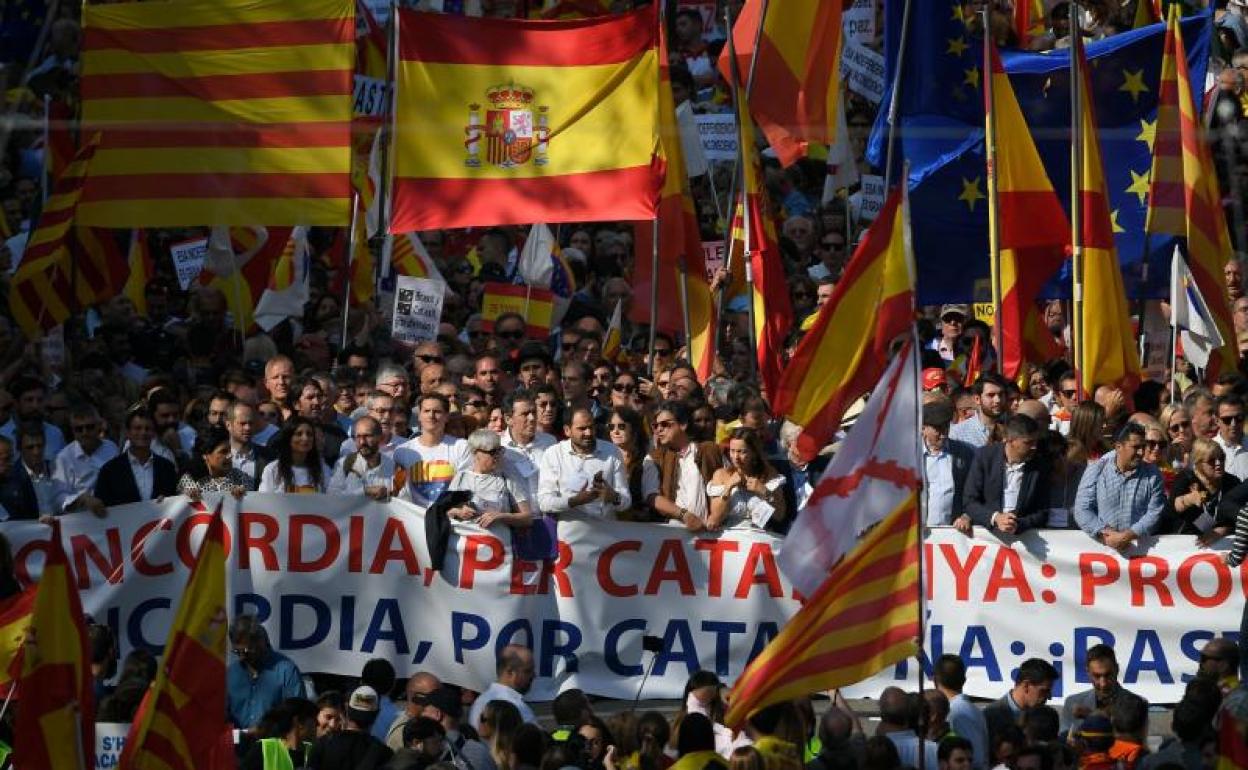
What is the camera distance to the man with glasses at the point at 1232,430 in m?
16.9

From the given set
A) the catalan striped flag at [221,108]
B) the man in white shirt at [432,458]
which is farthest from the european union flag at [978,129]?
the man in white shirt at [432,458]

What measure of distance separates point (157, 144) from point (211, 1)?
100 centimetres

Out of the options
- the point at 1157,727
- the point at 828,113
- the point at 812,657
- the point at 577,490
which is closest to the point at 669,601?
the point at 577,490

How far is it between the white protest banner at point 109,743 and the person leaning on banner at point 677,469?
3603 mm

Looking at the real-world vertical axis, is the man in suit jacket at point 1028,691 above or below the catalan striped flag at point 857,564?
below

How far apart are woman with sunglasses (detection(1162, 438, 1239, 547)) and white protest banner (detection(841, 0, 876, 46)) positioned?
8.87m

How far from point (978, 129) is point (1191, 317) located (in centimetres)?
244

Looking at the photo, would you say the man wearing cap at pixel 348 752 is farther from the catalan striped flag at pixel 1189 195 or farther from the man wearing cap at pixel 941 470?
the catalan striped flag at pixel 1189 195

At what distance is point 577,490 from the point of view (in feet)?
52.4

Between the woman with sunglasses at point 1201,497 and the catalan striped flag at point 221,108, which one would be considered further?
the catalan striped flag at point 221,108

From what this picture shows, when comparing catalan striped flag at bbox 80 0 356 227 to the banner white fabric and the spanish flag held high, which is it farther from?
the banner white fabric

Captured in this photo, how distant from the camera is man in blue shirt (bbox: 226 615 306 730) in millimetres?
14703

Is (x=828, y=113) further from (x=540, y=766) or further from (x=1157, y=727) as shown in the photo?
(x=540, y=766)

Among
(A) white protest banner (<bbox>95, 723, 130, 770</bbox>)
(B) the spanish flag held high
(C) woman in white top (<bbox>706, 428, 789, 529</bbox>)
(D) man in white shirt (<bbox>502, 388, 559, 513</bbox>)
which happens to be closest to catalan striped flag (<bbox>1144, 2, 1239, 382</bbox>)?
(B) the spanish flag held high
